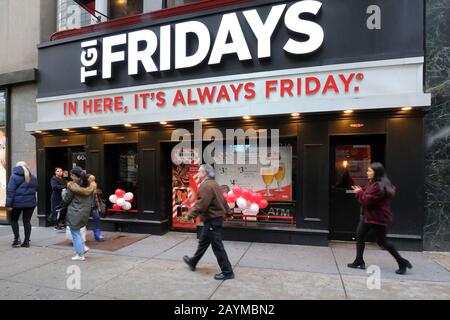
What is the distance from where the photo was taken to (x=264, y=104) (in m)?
6.52

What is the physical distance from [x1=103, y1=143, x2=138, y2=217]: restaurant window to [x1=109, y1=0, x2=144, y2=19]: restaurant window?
387 cm

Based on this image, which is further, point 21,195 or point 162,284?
point 21,195

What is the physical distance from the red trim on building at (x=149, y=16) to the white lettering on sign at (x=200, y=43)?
336 millimetres

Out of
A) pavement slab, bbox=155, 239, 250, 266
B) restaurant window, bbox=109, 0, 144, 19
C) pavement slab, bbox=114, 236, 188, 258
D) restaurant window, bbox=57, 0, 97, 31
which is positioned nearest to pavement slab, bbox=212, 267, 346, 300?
pavement slab, bbox=155, 239, 250, 266

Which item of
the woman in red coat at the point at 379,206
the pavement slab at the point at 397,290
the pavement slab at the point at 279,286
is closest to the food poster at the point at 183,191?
the pavement slab at the point at 279,286

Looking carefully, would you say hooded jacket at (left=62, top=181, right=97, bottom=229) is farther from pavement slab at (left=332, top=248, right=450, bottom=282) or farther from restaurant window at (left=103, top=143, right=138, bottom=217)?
pavement slab at (left=332, top=248, right=450, bottom=282)

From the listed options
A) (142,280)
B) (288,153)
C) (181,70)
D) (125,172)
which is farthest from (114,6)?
(142,280)

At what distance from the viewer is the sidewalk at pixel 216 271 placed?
164 inches

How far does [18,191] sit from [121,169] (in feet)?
8.18

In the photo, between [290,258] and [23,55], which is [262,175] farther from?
[23,55]

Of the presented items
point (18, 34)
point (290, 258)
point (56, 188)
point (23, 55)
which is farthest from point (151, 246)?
point (18, 34)

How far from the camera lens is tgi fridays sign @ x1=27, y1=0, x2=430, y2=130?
603 cm

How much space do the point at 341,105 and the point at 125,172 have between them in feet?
18.5
